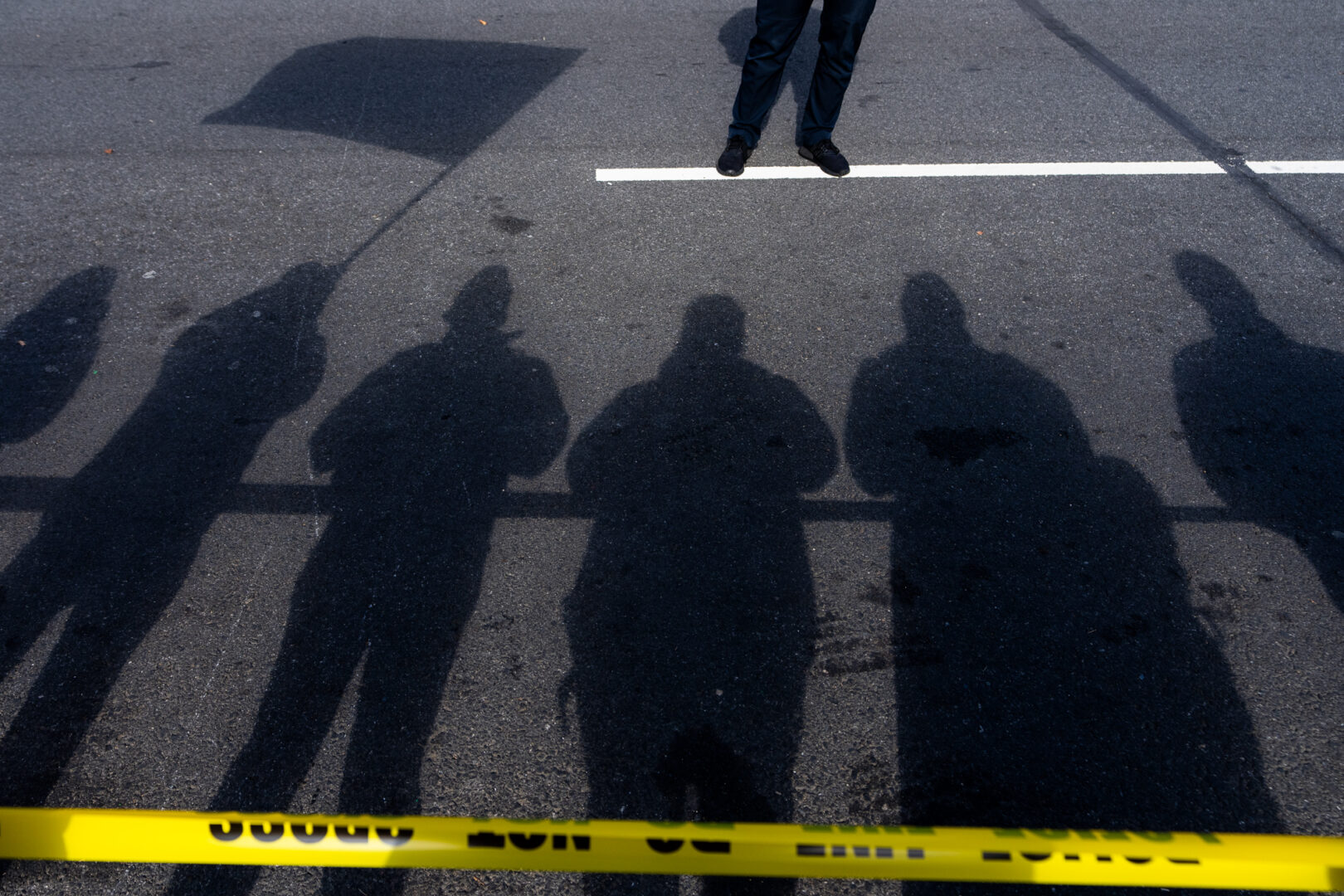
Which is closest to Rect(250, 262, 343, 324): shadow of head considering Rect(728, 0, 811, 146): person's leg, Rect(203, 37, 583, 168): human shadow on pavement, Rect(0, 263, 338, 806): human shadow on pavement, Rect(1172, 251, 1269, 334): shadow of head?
Rect(0, 263, 338, 806): human shadow on pavement

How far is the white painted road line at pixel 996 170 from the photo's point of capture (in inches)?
202

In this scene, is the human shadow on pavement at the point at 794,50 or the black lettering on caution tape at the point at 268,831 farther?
the human shadow on pavement at the point at 794,50

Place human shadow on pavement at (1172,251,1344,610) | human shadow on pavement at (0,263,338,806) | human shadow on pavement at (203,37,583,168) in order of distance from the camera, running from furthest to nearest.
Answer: human shadow on pavement at (203,37,583,168) < human shadow on pavement at (1172,251,1344,610) < human shadow on pavement at (0,263,338,806)

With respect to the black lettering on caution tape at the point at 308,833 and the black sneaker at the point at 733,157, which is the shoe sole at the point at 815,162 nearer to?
the black sneaker at the point at 733,157

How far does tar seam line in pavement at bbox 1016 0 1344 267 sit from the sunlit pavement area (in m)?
0.04

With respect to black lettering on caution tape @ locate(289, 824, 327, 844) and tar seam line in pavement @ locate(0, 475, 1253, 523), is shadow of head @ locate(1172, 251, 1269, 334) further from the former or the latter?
black lettering on caution tape @ locate(289, 824, 327, 844)

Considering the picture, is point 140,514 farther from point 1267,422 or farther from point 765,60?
point 1267,422

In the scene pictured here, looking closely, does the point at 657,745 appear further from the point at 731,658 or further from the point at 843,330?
the point at 843,330

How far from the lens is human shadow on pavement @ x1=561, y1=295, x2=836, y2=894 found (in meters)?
2.40

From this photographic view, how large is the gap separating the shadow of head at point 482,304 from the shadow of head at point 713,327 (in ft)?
2.91

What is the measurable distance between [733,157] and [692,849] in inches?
171

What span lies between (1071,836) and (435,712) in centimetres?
175

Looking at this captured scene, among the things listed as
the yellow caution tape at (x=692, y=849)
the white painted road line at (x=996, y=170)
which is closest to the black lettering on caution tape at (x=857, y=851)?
the yellow caution tape at (x=692, y=849)

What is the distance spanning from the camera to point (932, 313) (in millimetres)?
4055
